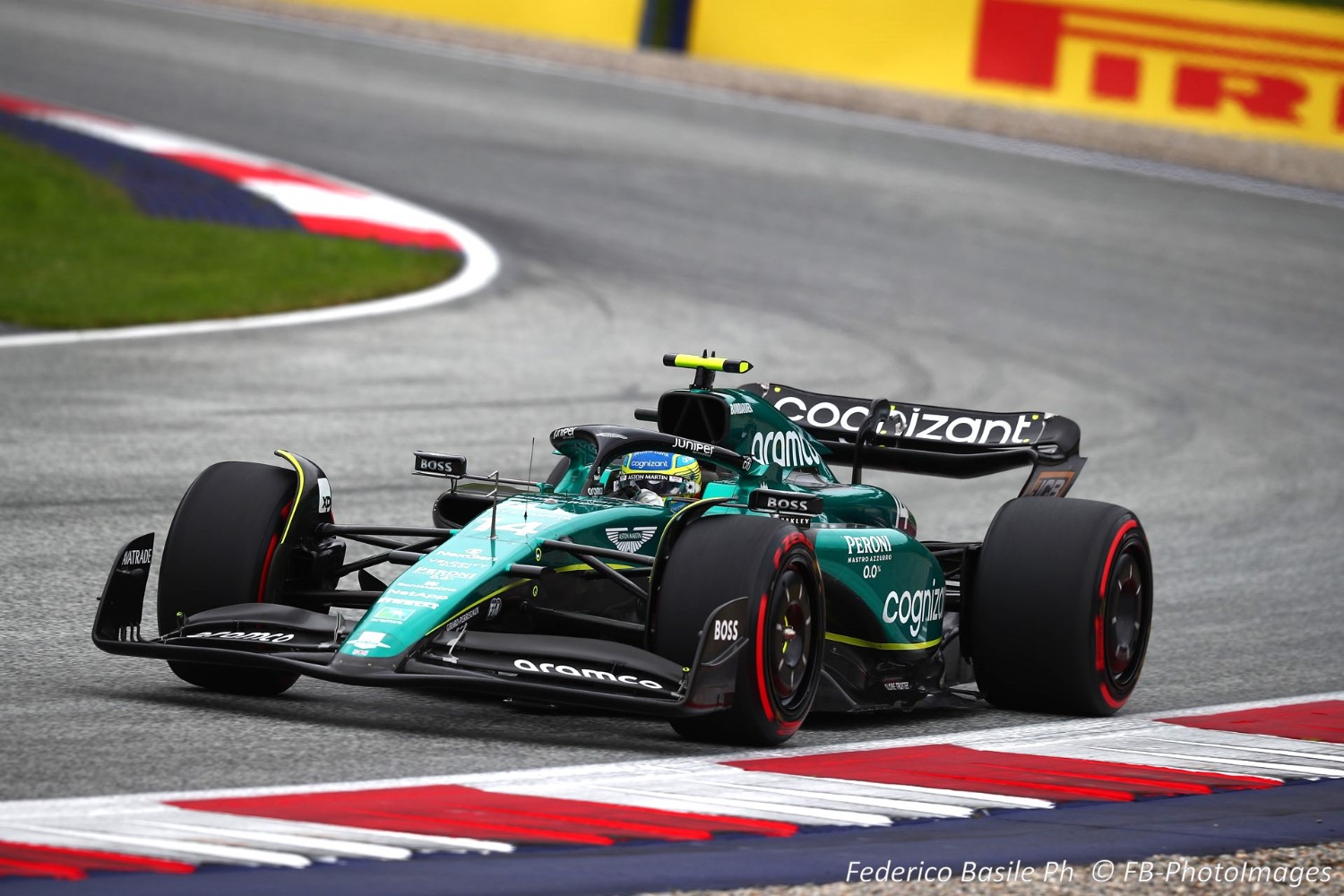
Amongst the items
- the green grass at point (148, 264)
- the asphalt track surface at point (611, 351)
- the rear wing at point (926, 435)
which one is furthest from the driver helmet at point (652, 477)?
the green grass at point (148, 264)

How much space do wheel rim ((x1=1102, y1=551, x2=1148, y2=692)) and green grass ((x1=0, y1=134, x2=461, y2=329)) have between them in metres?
8.36

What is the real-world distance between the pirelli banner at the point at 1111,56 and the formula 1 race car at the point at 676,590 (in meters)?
15.7

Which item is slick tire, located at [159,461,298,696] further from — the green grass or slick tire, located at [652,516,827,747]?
the green grass

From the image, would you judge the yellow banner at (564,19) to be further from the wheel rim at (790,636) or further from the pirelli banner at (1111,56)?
the wheel rim at (790,636)

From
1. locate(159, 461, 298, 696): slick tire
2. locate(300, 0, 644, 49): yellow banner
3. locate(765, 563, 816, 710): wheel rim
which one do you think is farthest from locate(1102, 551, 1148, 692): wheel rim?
locate(300, 0, 644, 49): yellow banner

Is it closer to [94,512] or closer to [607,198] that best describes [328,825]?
[94,512]

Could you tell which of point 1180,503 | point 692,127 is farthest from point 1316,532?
point 692,127

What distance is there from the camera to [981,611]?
7211 mm

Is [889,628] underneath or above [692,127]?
underneath

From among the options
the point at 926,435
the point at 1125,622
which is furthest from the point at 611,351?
the point at 1125,622

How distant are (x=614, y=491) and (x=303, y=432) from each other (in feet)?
15.5

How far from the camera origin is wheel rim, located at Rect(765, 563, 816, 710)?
6121 millimetres

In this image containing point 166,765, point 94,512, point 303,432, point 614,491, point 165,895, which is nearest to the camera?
point 165,895

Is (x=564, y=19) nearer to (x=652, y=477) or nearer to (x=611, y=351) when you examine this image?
(x=611, y=351)
